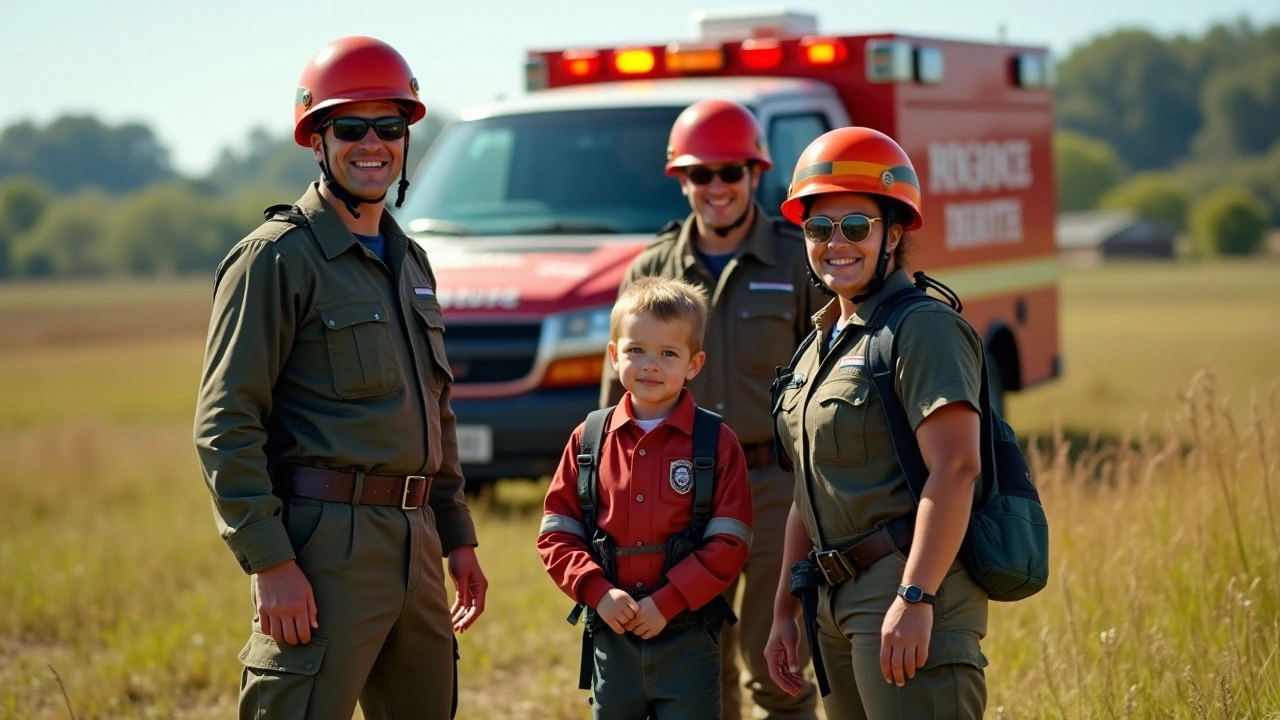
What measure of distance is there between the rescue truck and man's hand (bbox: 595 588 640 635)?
12.8 ft

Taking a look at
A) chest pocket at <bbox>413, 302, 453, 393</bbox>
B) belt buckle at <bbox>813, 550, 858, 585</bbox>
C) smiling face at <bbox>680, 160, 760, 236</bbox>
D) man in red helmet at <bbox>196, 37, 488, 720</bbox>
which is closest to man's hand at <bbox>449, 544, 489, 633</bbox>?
man in red helmet at <bbox>196, 37, 488, 720</bbox>

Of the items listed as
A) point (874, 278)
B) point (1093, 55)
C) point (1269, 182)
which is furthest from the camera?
point (1093, 55)

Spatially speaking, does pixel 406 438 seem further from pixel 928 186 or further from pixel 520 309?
pixel 928 186

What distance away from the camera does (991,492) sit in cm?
346

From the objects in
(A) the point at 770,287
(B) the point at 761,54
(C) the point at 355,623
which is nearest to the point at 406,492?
(C) the point at 355,623

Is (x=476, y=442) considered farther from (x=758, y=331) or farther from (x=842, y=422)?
(x=842, y=422)

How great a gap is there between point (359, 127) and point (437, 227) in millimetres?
4885

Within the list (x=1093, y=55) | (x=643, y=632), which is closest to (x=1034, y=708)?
(x=643, y=632)

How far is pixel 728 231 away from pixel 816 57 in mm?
3760

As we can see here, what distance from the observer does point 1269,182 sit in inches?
4943

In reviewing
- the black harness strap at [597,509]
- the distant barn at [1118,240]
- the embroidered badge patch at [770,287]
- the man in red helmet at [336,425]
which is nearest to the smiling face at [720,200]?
the embroidered badge patch at [770,287]

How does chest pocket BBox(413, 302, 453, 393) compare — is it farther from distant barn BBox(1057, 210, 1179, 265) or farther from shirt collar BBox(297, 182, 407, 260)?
distant barn BBox(1057, 210, 1179, 265)

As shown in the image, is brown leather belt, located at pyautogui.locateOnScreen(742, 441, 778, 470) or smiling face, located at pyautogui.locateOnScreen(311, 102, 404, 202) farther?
brown leather belt, located at pyautogui.locateOnScreen(742, 441, 778, 470)

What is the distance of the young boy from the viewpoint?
3.84 metres
